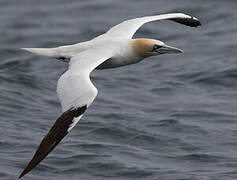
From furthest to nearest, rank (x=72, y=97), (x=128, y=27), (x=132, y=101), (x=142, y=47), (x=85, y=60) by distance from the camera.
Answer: (x=132, y=101), (x=128, y=27), (x=142, y=47), (x=85, y=60), (x=72, y=97)

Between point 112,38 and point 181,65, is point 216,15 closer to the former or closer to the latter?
point 181,65

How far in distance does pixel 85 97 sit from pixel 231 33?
1064 centimetres


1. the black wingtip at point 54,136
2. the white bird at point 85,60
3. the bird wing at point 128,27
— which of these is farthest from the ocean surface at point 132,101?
the black wingtip at point 54,136

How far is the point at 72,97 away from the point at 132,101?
585 centimetres

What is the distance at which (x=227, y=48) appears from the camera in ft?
68.0

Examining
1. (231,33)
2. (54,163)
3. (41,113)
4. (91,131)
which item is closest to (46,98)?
(41,113)

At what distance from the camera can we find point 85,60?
12.9m

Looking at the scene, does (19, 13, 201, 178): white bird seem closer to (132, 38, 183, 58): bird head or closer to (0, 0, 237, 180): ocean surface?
(132, 38, 183, 58): bird head

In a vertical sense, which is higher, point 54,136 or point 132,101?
point 54,136

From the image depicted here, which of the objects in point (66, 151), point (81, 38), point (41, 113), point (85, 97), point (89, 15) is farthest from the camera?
point (89, 15)

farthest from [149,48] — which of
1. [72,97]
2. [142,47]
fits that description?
[72,97]

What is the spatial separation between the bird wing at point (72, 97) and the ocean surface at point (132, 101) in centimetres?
195

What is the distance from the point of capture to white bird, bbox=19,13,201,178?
11398 mm

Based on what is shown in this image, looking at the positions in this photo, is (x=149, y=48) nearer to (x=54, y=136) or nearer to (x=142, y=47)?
(x=142, y=47)
